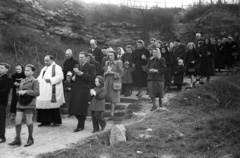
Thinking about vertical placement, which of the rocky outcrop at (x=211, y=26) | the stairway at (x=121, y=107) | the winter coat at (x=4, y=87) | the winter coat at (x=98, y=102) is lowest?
the stairway at (x=121, y=107)

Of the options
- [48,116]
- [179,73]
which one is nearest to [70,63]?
[48,116]

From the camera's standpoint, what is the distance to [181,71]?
11086 mm

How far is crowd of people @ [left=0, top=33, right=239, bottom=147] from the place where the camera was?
6383 millimetres

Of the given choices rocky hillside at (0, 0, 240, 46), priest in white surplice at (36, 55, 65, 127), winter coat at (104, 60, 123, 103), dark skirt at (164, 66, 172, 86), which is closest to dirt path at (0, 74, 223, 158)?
priest in white surplice at (36, 55, 65, 127)

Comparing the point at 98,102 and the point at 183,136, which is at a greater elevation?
the point at 98,102

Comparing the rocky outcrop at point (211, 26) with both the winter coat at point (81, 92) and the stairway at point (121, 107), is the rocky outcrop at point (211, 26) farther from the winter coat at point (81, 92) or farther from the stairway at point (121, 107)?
the winter coat at point (81, 92)

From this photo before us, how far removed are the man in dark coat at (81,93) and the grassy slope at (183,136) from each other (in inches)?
45.2

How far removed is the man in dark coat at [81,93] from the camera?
7316mm

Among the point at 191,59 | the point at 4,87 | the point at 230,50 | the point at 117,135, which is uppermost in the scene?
the point at 230,50

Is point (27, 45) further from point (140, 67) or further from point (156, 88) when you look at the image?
point (156, 88)

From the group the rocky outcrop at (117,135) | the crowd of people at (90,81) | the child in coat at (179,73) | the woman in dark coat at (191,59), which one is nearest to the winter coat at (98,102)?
the crowd of people at (90,81)

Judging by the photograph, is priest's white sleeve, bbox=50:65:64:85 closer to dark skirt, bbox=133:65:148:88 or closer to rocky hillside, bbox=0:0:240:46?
dark skirt, bbox=133:65:148:88

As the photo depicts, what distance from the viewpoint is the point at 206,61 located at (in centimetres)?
1201

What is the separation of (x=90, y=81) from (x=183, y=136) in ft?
8.78
